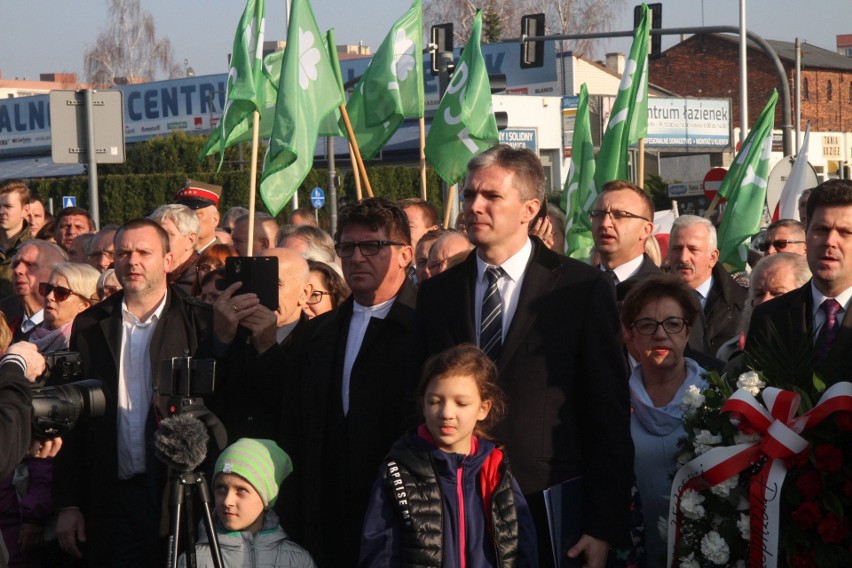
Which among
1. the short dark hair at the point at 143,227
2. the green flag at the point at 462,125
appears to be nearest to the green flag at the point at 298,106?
the green flag at the point at 462,125

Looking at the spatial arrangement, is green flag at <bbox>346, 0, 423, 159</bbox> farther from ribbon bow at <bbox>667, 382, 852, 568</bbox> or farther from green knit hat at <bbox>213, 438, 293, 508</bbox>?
ribbon bow at <bbox>667, 382, 852, 568</bbox>

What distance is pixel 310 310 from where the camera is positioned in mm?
6086

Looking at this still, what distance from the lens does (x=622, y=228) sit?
6293mm

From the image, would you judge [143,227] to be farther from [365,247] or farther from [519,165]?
[519,165]

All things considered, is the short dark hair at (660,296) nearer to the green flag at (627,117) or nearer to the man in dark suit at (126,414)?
the man in dark suit at (126,414)

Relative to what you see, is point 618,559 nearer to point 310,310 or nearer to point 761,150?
point 310,310

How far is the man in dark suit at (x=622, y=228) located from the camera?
6.30 metres

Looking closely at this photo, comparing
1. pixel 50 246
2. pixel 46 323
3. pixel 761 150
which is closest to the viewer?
pixel 46 323

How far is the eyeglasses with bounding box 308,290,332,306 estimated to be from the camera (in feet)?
19.8

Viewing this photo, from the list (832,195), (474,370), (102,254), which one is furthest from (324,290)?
(102,254)

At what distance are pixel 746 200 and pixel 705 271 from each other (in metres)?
3.16

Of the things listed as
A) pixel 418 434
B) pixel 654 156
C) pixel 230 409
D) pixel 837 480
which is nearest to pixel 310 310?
pixel 230 409

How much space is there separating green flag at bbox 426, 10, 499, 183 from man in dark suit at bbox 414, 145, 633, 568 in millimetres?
5222

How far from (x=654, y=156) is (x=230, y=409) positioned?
156 feet
